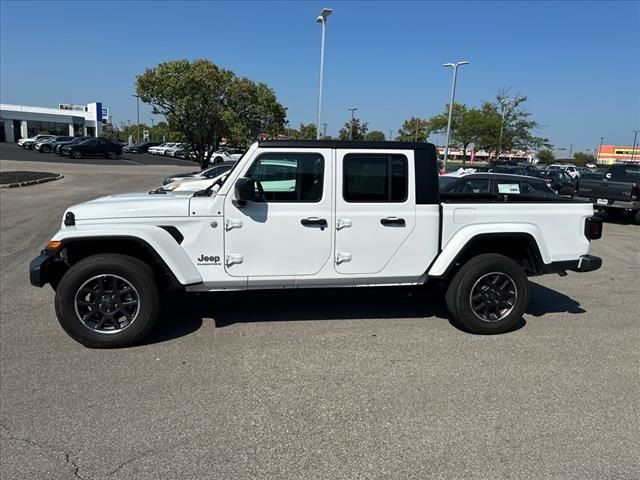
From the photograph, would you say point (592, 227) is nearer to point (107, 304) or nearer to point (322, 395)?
point (322, 395)

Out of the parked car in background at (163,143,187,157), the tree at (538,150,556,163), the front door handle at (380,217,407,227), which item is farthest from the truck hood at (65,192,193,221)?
the tree at (538,150,556,163)

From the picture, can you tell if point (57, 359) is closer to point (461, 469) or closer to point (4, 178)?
point (461, 469)

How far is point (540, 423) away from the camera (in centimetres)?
324

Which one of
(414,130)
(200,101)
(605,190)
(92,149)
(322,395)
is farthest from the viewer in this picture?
(414,130)

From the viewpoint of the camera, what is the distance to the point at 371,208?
462 centimetres

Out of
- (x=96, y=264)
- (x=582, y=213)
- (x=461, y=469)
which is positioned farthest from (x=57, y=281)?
(x=582, y=213)

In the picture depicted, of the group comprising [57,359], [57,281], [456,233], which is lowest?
[57,359]

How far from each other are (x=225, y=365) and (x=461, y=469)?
206cm

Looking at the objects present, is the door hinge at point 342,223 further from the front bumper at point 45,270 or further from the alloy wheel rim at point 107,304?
the front bumper at point 45,270

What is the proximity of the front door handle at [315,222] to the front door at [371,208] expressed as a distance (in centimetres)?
13

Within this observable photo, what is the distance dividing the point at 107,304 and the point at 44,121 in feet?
294

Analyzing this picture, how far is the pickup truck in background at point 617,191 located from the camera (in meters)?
13.5

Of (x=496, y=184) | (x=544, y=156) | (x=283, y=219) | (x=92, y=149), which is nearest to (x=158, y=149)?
(x=92, y=149)

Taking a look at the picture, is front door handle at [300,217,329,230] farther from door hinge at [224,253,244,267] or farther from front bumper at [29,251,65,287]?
front bumper at [29,251,65,287]
